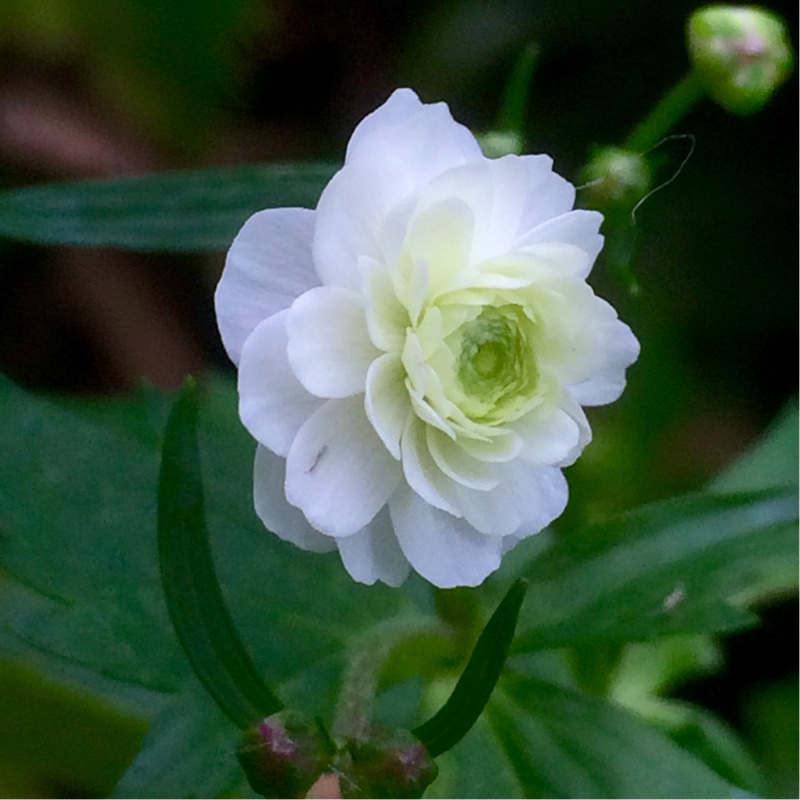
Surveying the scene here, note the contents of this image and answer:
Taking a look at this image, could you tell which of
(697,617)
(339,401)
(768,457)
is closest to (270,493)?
(339,401)

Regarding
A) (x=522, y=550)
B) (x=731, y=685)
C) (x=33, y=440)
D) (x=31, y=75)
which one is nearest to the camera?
(x=33, y=440)

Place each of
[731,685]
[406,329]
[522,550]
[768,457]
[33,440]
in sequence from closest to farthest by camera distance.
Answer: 1. [406,329]
2. [33,440]
3. [522,550]
4. [768,457]
5. [731,685]

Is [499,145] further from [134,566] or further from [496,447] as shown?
[134,566]

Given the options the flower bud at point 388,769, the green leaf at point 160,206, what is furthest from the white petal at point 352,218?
the flower bud at point 388,769

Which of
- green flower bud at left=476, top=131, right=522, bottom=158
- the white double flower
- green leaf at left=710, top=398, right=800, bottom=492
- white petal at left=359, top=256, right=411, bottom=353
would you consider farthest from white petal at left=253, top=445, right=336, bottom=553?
green leaf at left=710, top=398, right=800, bottom=492

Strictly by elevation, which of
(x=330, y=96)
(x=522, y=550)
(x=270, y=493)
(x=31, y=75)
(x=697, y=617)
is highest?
(x=330, y=96)

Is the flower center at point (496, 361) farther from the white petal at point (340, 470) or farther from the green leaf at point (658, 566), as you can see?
the green leaf at point (658, 566)

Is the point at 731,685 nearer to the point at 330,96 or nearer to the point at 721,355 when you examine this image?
the point at 721,355
